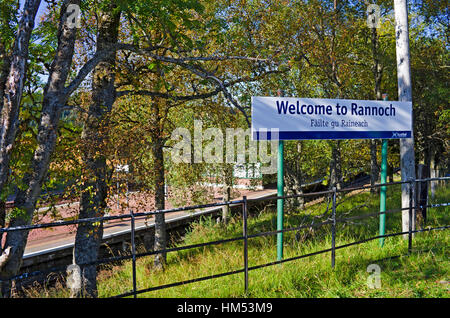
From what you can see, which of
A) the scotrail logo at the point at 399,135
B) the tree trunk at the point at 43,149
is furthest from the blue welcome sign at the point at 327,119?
the tree trunk at the point at 43,149

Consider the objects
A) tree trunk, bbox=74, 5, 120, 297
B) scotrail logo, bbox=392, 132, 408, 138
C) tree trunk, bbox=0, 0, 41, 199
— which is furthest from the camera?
tree trunk, bbox=74, 5, 120, 297

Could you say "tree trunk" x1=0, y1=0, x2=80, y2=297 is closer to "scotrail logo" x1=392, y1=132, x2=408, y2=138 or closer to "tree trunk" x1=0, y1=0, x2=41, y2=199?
"tree trunk" x1=0, y1=0, x2=41, y2=199

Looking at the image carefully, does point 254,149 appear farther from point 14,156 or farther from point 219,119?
point 14,156

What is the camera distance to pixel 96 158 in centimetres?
841

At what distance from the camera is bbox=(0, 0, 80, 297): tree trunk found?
20.8 feet

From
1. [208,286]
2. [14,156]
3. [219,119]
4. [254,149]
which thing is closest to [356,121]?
[208,286]

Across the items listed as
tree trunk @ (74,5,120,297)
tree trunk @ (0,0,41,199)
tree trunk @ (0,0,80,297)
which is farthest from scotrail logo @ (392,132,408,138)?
tree trunk @ (0,0,41,199)

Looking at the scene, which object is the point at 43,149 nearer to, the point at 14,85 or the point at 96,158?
the point at 14,85

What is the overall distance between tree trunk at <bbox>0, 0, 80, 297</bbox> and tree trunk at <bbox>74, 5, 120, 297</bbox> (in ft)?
4.05

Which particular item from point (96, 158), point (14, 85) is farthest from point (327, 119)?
point (14, 85)

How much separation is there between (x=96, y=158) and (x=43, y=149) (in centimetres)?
182

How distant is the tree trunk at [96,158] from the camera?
8.25 meters

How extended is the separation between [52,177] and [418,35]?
657 inches
